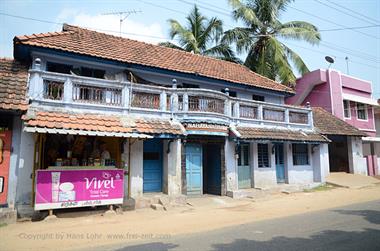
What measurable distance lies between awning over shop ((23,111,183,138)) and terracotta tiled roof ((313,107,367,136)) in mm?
12264

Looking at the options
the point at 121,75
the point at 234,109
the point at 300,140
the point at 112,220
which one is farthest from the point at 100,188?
the point at 300,140

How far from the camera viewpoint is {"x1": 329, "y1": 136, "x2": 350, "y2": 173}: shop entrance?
22.0 metres

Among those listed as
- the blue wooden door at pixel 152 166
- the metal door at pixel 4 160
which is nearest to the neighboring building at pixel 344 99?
the blue wooden door at pixel 152 166

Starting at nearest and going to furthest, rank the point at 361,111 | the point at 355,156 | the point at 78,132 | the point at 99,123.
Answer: the point at 78,132 < the point at 99,123 < the point at 355,156 < the point at 361,111

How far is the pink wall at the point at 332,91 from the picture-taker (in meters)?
23.6

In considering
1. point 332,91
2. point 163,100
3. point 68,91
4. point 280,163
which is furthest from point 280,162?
point 68,91

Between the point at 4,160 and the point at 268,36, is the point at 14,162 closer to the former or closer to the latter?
the point at 4,160

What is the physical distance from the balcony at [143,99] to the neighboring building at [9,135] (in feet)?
1.96

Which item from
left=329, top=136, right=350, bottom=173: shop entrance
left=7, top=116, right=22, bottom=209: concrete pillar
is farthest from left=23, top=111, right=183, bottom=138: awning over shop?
left=329, top=136, right=350, bottom=173: shop entrance

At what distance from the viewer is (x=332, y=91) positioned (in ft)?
77.3

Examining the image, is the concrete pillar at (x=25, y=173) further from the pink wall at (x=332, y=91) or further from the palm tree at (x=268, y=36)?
the pink wall at (x=332, y=91)

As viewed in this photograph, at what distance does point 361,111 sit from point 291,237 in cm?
2376

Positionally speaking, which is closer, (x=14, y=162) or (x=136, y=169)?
(x=14, y=162)

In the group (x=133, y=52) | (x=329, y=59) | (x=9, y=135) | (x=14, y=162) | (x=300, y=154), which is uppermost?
(x=329, y=59)
